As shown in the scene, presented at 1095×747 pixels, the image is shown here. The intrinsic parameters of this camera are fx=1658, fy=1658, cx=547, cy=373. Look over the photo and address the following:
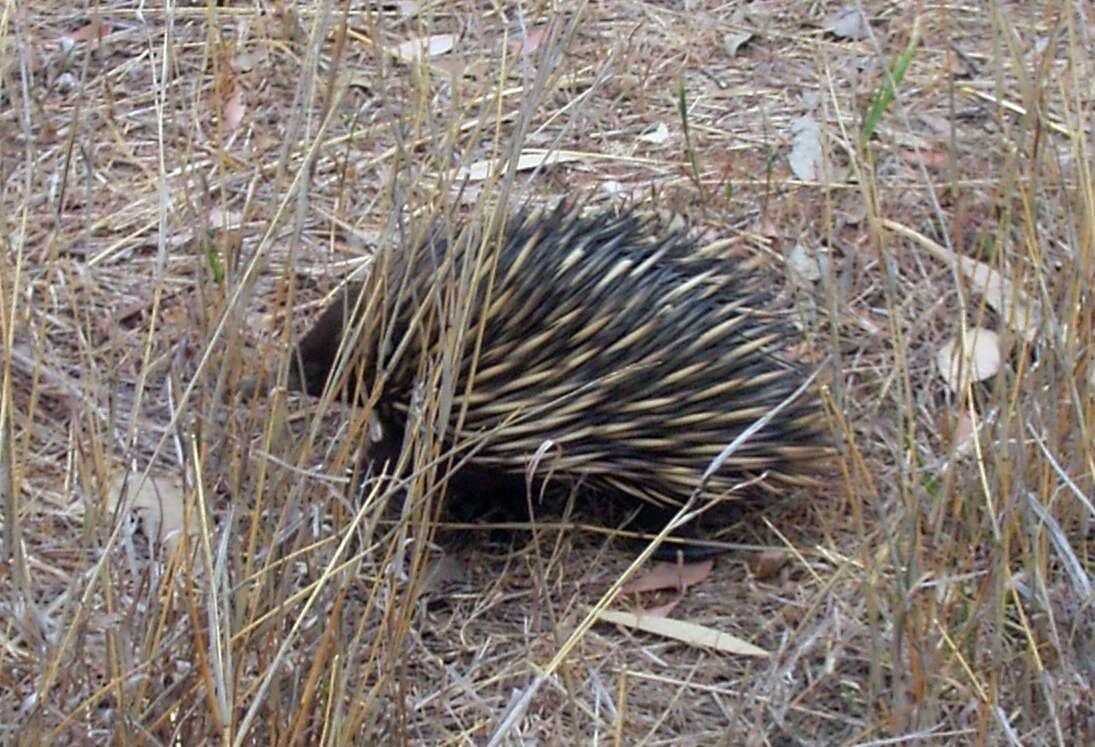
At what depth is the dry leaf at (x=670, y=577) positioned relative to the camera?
88.8 inches

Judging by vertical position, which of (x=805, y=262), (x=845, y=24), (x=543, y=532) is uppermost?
(x=845, y=24)

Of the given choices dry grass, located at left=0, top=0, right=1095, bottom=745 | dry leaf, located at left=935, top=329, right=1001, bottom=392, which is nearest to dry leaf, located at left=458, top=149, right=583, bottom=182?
dry grass, located at left=0, top=0, right=1095, bottom=745

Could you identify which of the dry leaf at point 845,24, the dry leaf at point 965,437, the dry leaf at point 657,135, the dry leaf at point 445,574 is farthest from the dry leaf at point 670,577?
the dry leaf at point 845,24

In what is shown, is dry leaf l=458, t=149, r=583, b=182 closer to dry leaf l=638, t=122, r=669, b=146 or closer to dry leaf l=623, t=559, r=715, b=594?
dry leaf l=638, t=122, r=669, b=146

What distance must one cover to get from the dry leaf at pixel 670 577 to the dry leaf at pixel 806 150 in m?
0.97

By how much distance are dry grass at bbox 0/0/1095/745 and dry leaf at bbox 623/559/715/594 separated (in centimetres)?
3

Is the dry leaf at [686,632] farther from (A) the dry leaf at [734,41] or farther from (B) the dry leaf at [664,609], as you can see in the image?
(A) the dry leaf at [734,41]

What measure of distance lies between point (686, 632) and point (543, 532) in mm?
301

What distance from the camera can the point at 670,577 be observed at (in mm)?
2271

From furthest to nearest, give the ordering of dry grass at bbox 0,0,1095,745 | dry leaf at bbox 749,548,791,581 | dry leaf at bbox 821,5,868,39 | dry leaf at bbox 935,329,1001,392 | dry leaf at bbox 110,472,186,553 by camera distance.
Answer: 1. dry leaf at bbox 821,5,868,39
2. dry leaf at bbox 935,329,1001,392
3. dry leaf at bbox 749,548,791,581
4. dry leaf at bbox 110,472,186,553
5. dry grass at bbox 0,0,1095,745

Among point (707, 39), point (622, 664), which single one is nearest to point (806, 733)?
point (622, 664)

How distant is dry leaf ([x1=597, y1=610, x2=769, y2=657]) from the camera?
6.95 feet

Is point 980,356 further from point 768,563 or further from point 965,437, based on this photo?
point 768,563

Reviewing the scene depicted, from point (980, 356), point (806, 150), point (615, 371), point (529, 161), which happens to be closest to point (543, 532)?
point (615, 371)
